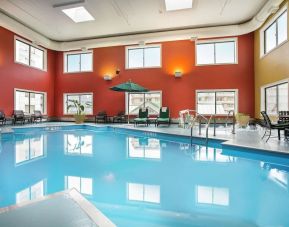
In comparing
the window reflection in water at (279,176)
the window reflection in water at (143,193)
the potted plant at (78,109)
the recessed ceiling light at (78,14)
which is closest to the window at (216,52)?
the recessed ceiling light at (78,14)

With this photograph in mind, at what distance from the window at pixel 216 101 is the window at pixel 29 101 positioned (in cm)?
888

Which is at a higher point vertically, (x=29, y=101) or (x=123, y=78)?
(x=123, y=78)

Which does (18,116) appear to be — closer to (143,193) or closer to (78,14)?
(78,14)

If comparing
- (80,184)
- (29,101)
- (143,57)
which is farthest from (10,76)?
(80,184)

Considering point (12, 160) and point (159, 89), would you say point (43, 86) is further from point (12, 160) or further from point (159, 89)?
point (12, 160)

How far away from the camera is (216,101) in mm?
10867

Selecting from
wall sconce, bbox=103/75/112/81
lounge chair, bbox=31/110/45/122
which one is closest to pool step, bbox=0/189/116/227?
lounge chair, bbox=31/110/45/122

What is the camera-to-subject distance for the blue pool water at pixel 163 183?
1933mm

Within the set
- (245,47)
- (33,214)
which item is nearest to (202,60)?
(245,47)

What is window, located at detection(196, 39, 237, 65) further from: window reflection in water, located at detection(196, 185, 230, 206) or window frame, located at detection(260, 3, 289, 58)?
window reflection in water, located at detection(196, 185, 230, 206)

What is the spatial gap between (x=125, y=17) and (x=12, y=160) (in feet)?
24.4

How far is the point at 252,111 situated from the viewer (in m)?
10.3

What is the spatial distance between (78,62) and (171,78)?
5.87 m

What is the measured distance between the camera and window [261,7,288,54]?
744cm
